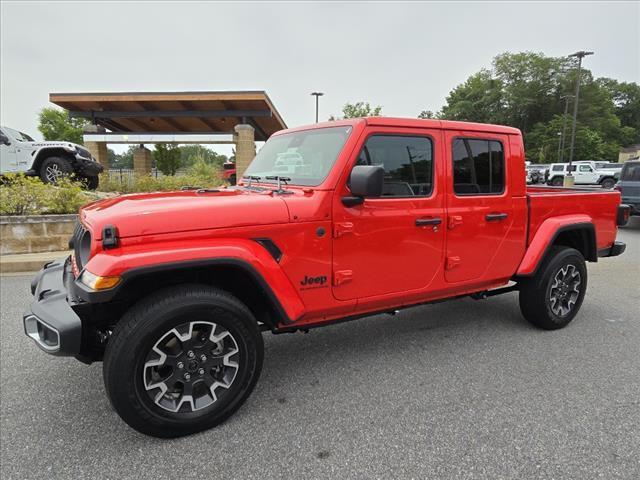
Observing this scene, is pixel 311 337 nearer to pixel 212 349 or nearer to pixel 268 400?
pixel 268 400

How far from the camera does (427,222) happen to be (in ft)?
10.1

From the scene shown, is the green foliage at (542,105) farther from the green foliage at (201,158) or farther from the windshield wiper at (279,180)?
the windshield wiper at (279,180)

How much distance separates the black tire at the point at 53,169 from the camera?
1027 cm

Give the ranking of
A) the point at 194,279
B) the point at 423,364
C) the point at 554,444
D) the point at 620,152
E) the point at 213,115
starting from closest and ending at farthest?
1. the point at 554,444
2. the point at 194,279
3. the point at 423,364
4. the point at 213,115
5. the point at 620,152

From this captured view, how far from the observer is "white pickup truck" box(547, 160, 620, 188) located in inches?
1035

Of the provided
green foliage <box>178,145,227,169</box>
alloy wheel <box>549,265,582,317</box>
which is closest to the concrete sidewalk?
alloy wheel <box>549,265,582,317</box>

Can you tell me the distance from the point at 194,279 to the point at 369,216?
1.26m

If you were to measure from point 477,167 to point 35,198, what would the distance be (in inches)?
303

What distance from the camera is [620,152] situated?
2297 inches

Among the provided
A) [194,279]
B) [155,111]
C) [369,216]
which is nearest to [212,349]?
[194,279]

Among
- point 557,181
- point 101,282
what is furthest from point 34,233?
point 557,181

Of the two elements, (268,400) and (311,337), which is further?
(311,337)

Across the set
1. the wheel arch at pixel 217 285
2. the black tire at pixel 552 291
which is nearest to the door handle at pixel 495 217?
the black tire at pixel 552 291

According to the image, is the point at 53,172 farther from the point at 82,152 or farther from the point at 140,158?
the point at 140,158
